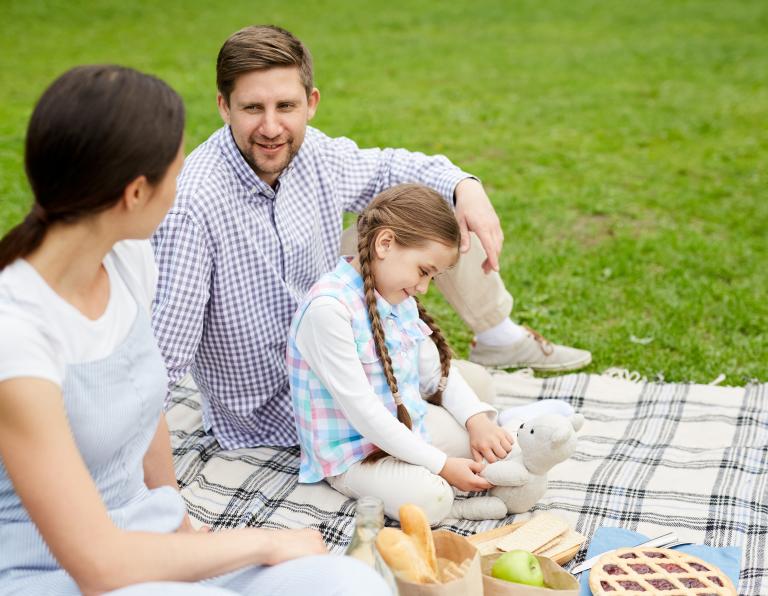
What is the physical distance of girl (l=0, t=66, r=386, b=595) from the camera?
183cm

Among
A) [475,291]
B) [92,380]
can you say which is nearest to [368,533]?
[92,380]

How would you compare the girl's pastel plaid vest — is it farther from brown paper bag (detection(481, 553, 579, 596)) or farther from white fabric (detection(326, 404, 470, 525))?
brown paper bag (detection(481, 553, 579, 596))

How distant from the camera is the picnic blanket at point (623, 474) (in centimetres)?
317

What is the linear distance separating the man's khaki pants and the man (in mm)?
277

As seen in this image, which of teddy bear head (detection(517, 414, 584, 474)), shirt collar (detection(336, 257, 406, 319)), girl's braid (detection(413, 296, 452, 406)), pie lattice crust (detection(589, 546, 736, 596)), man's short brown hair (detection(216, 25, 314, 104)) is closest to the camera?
pie lattice crust (detection(589, 546, 736, 596))

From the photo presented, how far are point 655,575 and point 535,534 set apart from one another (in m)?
0.42

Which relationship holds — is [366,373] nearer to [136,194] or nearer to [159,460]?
[159,460]

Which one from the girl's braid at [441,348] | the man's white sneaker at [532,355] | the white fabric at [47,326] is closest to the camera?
the white fabric at [47,326]

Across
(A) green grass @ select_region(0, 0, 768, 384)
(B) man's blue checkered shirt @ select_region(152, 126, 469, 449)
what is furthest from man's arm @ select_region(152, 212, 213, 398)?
(A) green grass @ select_region(0, 0, 768, 384)

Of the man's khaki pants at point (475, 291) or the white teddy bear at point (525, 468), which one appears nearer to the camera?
the white teddy bear at point (525, 468)

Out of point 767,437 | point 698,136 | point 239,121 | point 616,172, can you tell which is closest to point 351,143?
point 239,121

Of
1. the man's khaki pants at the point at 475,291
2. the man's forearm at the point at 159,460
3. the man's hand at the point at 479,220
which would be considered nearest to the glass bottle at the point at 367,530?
the man's forearm at the point at 159,460

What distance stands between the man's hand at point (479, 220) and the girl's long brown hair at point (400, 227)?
16.4 inches

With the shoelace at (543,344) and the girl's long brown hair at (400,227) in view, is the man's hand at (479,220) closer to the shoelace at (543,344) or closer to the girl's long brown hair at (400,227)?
the girl's long brown hair at (400,227)
